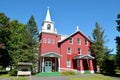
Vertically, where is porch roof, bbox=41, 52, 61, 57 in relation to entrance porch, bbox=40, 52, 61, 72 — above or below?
above

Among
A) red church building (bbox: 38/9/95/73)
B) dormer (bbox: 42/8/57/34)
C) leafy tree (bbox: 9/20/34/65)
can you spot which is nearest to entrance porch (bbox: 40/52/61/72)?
red church building (bbox: 38/9/95/73)

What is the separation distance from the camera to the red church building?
36781 millimetres

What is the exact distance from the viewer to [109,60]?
121ft

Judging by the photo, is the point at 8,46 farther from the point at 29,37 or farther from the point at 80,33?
the point at 80,33

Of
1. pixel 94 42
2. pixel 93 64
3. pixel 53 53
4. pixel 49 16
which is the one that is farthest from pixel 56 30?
pixel 93 64

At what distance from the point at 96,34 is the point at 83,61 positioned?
23.8 ft

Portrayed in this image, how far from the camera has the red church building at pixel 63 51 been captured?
36781mm

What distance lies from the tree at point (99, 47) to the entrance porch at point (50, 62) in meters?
9.48

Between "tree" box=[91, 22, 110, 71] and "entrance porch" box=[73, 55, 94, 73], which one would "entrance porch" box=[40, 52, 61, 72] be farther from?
"tree" box=[91, 22, 110, 71]

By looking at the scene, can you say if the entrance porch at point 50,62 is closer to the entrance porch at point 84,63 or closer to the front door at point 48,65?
the front door at point 48,65

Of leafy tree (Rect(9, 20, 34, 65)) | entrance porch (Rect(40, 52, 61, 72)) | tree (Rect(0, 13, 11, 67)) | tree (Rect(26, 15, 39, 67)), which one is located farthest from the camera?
tree (Rect(0, 13, 11, 67))

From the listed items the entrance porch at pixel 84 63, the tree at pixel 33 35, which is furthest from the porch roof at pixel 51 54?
the entrance porch at pixel 84 63

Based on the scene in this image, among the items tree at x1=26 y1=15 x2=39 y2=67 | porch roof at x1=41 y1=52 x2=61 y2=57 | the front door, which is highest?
tree at x1=26 y1=15 x2=39 y2=67

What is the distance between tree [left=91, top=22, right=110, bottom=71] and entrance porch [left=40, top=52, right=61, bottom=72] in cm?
948
